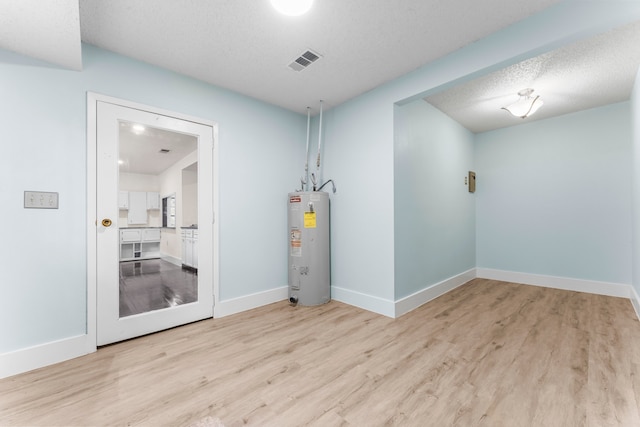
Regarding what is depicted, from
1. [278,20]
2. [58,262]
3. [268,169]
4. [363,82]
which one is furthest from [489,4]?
[58,262]

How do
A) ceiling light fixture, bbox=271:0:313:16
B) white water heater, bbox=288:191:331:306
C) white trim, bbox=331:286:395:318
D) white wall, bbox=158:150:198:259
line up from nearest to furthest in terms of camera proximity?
1. ceiling light fixture, bbox=271:0:313:16
2. white wall, bbox=158:150:198:259
3. white trim, bbox=331:286:395:318
4. white water heater, bbox=288:191:331:306

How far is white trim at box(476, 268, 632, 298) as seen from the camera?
11.2ft

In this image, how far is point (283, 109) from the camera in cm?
346

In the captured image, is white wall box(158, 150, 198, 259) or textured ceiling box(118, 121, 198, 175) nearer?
textured ceiling box(118, 121, 198, 175)

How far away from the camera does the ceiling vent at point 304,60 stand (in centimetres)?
231

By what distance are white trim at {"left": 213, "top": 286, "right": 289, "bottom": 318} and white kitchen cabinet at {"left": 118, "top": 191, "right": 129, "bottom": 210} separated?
1305 millimetres

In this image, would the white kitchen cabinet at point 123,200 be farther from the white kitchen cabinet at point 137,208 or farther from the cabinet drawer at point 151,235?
the cabinet drawer at point 151,235

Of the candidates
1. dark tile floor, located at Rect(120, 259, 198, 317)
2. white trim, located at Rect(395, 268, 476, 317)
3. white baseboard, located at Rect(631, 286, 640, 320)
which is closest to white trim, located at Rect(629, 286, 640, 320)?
white baseboard, located at Rect(631, 286, 640, 320)

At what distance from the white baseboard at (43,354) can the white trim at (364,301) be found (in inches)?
94.4

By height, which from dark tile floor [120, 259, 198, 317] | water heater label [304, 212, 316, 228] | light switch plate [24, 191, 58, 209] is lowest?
dark tile floor [120, 259, 198, 317]

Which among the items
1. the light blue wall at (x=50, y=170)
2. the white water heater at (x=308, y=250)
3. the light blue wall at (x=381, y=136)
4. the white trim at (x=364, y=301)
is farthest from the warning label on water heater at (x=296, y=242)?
the light blue wall at (x=50, y=170)

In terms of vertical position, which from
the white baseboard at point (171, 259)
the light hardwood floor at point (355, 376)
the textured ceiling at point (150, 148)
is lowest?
the light hardwood floor at point (355, 376)

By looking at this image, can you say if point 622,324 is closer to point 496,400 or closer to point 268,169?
point 496,400

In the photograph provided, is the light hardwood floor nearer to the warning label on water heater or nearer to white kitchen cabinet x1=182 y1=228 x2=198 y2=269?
white kitchen cabinet x1=182 y1=228 x2=198 y2=269
